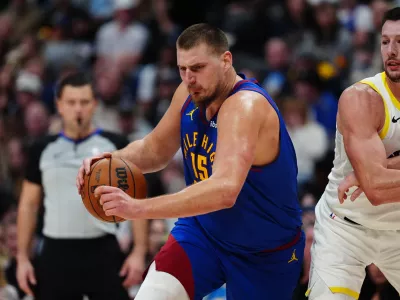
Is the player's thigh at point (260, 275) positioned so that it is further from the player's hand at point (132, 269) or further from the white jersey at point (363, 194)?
the player's hand at point (132, 269)

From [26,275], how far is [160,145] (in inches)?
87.9

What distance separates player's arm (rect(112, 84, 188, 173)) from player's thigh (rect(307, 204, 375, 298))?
4.17ft

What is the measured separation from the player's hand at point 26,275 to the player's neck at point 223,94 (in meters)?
2.83

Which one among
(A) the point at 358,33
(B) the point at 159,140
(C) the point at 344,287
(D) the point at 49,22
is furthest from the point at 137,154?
(D) the point at 49,22

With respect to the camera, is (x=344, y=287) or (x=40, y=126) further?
(x=40, y=126)

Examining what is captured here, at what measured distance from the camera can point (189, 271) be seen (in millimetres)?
5309

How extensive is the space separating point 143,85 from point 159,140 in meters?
6.79

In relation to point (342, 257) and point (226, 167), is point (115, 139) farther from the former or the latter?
point (226, 167)

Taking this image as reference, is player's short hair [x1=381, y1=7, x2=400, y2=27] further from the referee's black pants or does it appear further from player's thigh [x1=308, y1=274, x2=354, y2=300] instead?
the referee's black pants

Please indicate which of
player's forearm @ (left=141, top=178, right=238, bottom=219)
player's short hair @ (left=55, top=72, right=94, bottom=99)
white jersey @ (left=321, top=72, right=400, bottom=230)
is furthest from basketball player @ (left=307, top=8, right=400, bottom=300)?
player's short hair @ (left=55, top=72, right=94, bottom=99)

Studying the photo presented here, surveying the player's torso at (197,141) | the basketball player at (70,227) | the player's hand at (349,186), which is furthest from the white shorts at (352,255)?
the basketball player at (70,227)

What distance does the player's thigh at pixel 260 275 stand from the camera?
543cm

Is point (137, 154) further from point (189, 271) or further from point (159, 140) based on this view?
point (189, 271)

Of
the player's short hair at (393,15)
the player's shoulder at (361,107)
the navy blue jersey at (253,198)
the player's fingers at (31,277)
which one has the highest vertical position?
the player's short hair at (393,15)
